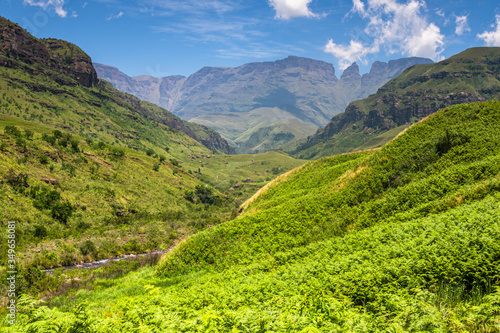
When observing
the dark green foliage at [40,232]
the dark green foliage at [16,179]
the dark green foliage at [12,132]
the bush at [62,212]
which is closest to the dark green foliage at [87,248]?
the dark green foliage at [40,232]

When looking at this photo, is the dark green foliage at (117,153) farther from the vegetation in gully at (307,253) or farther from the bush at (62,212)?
the bush at (62,212)

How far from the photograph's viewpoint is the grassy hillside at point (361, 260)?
7281 mm

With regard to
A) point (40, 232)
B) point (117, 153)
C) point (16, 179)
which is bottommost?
point (40, 232)

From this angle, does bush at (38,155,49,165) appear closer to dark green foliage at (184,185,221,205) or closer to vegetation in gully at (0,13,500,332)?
vegetation in gully at (0,13,500,332)

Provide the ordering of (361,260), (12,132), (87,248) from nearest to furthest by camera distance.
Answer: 1. (361,260)
2. (87,248)
3. (12,132)

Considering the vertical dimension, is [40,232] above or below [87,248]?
above

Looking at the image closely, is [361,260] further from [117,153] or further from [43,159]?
[117,153]

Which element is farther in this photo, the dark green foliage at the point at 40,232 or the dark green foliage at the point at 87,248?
the dark green foliage at the point at 40,232

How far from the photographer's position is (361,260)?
11844 millimetres

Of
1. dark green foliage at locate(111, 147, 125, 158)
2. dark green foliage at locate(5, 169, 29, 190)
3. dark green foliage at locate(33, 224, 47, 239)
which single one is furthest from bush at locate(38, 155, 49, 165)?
dark green foliage at locate(111, 147, 125, 158)

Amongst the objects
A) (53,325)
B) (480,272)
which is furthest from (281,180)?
(53,325)

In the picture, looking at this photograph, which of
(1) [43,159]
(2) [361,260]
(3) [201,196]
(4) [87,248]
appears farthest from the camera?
(3) [201,196]

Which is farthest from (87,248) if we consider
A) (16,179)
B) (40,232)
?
(16,179)

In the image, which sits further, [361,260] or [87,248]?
[87,248]
